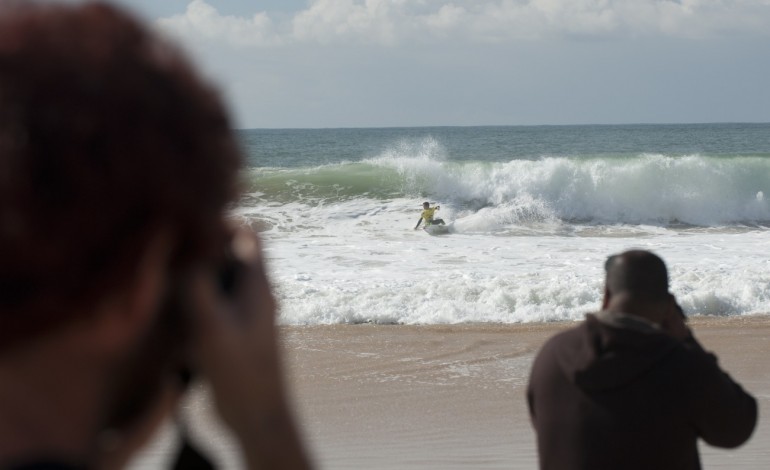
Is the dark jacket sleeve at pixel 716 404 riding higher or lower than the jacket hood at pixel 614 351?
lower

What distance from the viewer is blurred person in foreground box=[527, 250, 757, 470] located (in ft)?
9.20

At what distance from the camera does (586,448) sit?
291cm

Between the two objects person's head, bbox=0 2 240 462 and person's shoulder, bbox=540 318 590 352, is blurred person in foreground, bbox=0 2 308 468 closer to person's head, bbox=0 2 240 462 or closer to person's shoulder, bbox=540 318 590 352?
person's head, bbox=0 2 240 462

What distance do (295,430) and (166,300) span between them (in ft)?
0.71

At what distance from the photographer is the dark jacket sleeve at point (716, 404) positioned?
2781 mm

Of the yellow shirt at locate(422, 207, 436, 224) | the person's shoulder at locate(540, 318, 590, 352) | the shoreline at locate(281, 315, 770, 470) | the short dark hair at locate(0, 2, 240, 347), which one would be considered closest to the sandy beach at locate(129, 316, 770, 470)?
the shoreline at locate(281, 315, 770, 470)

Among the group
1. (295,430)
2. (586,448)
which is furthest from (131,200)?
(586,448)

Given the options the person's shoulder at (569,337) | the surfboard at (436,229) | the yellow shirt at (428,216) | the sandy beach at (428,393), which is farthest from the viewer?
the yellow shirt at (428,216)

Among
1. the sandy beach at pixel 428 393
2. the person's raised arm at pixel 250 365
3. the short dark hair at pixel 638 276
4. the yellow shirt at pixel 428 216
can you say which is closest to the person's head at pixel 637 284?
the short dark hair at pixel 638 276

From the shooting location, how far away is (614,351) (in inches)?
112

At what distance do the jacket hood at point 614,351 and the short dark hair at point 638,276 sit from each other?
130mm

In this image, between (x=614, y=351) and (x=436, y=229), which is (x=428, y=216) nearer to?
(x=436, y=229)

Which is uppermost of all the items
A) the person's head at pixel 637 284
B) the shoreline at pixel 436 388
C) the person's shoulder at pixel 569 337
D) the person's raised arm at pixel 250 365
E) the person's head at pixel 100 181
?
the person's head at pixel 100 181

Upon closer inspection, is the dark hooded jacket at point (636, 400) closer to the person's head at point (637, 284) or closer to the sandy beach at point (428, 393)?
the person's head at point (637, 284)
